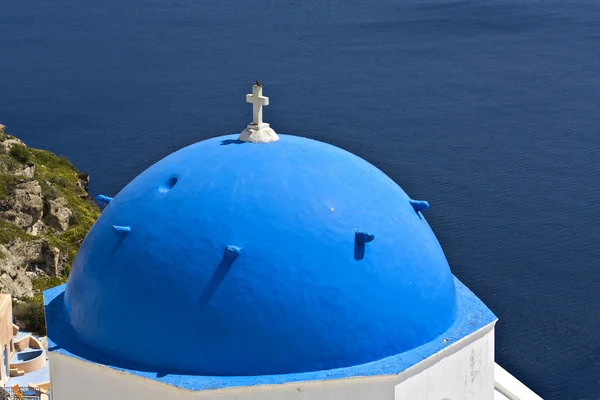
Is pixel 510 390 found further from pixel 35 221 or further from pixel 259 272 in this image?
pixel 35 221

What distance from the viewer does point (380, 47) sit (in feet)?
192

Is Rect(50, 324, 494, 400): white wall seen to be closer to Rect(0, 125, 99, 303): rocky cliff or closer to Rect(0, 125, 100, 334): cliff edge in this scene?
Rect(0, 125, 100, 334): cliff edge

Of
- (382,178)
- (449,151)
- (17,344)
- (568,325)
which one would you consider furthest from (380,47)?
(382,178)

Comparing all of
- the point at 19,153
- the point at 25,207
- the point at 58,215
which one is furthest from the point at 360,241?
the point at 19,153

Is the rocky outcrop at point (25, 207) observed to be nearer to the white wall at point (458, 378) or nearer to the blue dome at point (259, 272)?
the blue dome at point (259, 272)

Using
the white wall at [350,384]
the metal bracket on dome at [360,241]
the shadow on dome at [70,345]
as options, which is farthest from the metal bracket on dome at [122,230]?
the metal bracket on dome at [360,241]

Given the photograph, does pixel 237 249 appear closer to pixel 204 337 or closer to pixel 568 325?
pixel 204 337

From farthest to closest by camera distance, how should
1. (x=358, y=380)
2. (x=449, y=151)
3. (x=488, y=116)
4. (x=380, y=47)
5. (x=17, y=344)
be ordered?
(x=380, y=47) → (x=488, y=116) → (x=449, y=151) → (x=17, y=344) → (x=358, y=380)

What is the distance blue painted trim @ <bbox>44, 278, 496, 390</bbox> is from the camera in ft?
27.8

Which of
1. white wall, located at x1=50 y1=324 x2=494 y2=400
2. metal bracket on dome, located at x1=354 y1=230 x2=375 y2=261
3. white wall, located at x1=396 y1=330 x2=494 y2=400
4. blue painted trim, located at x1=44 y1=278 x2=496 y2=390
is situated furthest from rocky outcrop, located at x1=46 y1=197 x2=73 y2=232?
metal bracket on dome, located at x1=354 y1=230 x2=375 y2=261

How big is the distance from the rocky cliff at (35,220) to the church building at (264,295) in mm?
16729

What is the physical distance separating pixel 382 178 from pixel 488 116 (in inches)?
1444

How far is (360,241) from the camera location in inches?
355

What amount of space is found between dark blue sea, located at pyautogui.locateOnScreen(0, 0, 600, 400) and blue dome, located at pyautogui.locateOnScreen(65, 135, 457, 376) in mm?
20054
